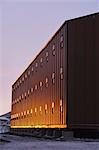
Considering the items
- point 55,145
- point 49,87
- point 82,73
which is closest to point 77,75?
point 82,73

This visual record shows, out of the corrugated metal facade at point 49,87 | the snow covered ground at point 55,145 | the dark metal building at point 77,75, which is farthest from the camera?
the corrugated metal facade at point 49,87

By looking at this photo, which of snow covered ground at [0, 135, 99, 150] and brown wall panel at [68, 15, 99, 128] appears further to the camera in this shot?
brown wall panel at [68, 15, 99, 128]

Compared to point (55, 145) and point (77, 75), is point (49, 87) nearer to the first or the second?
point (77, 75)

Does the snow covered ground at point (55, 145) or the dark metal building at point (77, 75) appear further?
the dark metal building at point (77, 75)

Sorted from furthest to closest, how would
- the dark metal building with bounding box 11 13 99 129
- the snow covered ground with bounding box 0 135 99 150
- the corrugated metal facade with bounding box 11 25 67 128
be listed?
1. the corrugated metal facade with bounding box 11 25 67 128
2. the dark metal building with bounding box 11 13 99 129
3. the snow covered ground with bounding box 0 135 99 150

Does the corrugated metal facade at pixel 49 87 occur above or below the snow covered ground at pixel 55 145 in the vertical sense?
above

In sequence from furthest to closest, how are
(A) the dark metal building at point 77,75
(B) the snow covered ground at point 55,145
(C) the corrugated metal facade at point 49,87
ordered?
(C) the corrugated metal facade at point 49,87 → (A) the dark metal building at point 77,75 → (B) the snow covered ground at point 55,145

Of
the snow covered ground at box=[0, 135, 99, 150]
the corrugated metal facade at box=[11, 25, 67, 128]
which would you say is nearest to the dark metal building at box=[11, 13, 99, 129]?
the corrugated metal facade at box=[11, 25, 67, 128]

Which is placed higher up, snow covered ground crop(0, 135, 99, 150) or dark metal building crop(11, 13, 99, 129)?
dark metal building crop(11, 13, 99, 129)

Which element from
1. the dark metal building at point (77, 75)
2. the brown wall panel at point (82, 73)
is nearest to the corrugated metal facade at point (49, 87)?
the dark metal building at point (77, 75)

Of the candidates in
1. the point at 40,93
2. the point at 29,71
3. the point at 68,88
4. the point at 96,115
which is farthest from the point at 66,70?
the point at 29,71

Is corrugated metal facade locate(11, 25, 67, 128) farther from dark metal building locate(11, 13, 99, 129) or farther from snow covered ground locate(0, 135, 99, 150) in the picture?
snow covered ground locate(0, 135, 99, 150)

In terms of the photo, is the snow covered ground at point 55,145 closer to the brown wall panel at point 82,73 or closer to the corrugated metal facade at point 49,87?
the brown wall panel at point 82,73

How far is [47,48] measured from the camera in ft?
90.7
